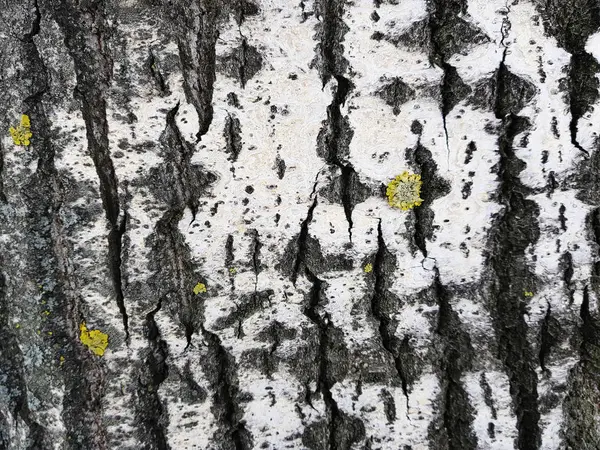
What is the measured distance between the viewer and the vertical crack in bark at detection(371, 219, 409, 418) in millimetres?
924

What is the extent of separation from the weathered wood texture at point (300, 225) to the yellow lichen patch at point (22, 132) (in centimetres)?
1

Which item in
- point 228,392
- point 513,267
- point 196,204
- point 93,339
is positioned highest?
point 196,204

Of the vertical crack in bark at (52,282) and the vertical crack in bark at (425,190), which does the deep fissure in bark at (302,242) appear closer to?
the vertical crack in bark at (425,190)

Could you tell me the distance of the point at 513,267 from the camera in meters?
0.92

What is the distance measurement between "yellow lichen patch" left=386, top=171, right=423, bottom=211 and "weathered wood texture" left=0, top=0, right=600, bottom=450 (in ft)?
0.06

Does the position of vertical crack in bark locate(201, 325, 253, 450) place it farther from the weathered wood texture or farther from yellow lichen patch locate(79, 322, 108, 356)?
yellow lichen patch locate(79, 322, 108, 356)

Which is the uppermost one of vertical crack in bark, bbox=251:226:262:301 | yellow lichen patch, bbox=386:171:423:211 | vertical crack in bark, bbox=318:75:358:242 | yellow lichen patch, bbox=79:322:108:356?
vertical crack in bark, bbox=318:75:358:242

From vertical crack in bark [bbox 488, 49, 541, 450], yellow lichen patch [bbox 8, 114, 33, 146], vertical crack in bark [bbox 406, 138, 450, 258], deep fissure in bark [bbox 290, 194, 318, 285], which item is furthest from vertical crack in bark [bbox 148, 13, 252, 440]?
vertical crack in bark [bbox 488, 49, 541, 450]

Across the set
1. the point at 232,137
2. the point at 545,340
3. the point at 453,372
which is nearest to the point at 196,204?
the point at 232,137

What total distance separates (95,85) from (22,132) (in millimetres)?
152

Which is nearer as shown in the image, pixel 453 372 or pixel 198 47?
pixel 198 47

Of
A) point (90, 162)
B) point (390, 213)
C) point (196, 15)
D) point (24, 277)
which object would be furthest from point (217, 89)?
point (24, 277)

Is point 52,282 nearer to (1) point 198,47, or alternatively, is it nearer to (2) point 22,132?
(2) point 22,132

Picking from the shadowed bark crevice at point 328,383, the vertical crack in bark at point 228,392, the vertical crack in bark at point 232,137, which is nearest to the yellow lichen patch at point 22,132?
the vertical crack in bark at point 232,137
